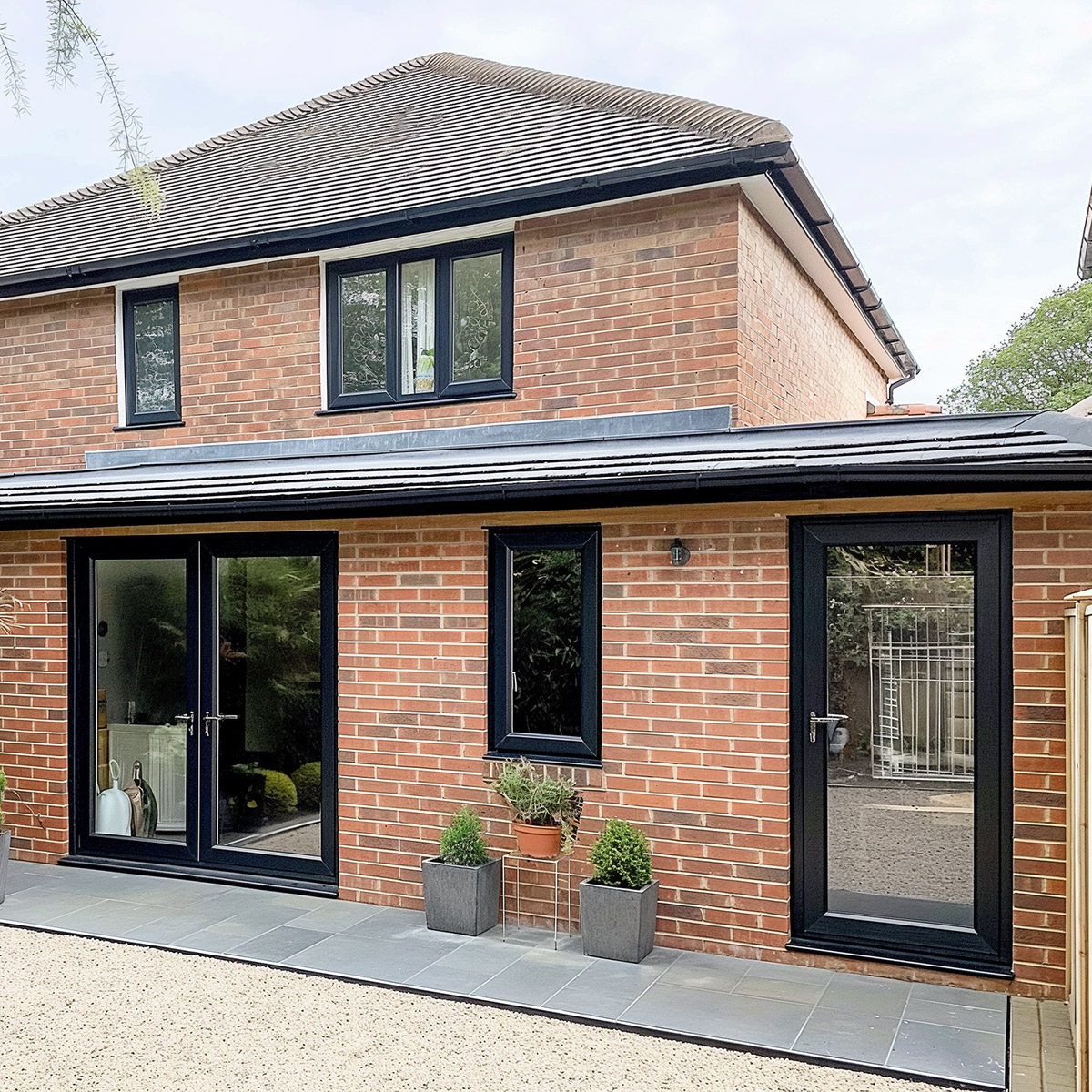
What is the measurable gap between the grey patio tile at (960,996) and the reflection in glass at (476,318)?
5180 millimetres

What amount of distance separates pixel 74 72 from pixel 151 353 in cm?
626

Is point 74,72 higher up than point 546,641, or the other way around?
point 74,72

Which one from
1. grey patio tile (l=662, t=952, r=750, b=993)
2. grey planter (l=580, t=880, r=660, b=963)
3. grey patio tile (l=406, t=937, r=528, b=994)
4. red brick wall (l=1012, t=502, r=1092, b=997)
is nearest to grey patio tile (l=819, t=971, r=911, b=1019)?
grey patio tile (l=662, t=952, r=750, b=993)

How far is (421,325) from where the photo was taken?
29.0 feet

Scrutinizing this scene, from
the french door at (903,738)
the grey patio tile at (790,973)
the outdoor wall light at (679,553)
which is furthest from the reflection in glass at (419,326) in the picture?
the grey patio tile at (790,973)

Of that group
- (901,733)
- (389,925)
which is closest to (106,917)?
(389,925)

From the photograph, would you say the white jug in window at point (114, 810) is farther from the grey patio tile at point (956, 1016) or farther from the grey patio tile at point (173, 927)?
the grey patio tile at point (956, 1016)

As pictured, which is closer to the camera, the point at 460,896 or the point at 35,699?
the point at 460,896

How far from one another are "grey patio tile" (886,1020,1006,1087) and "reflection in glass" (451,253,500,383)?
17.7 feet

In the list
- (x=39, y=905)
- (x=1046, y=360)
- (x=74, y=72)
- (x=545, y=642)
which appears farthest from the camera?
(x=1046, y=360)

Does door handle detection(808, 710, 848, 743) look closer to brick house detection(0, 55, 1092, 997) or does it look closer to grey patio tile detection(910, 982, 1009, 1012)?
brick house detection(0, 55, 1092, 997)

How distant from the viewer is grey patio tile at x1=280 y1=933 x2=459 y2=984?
20.6 feet

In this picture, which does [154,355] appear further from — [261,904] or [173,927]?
[173,927]

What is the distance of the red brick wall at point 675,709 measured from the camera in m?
5.90
